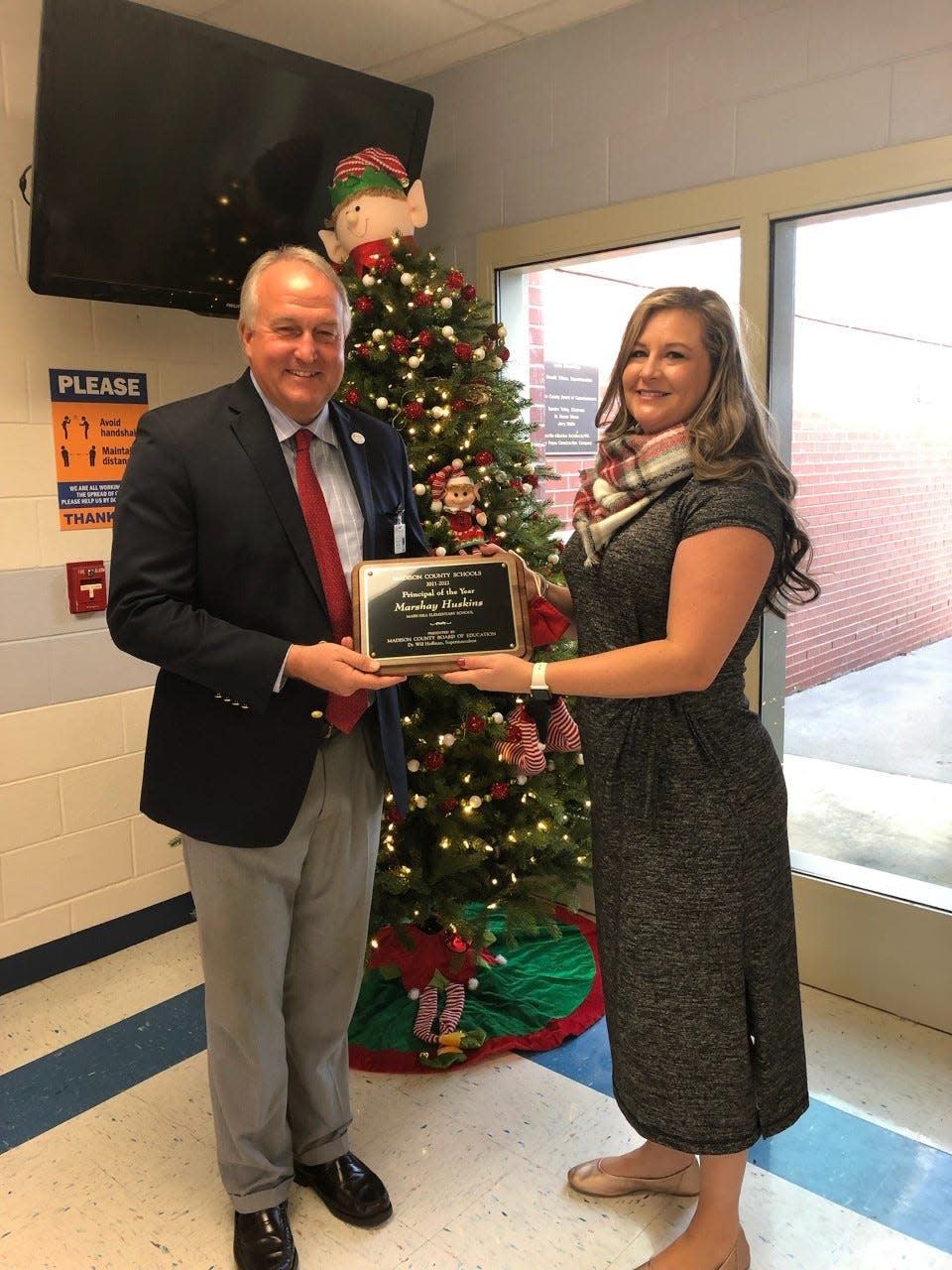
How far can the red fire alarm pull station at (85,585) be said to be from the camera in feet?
9.32

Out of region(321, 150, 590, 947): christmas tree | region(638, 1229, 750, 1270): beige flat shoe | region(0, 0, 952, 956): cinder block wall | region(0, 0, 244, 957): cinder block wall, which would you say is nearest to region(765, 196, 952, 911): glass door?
region(0, 0, 952, 956): cinder block wall

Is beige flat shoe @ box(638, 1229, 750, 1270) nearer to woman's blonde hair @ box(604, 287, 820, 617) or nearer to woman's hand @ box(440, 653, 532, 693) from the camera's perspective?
woman's hand @ box(440, 653, 532, 693)

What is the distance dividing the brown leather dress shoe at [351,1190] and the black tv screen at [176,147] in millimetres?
2215

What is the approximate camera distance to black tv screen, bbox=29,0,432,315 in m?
2.34

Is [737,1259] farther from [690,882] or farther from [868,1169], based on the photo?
[690,882]

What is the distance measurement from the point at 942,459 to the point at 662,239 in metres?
1.07


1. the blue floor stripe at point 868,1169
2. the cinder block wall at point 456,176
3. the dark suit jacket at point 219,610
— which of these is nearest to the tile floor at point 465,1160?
the blue floor stripe at point 868,1169

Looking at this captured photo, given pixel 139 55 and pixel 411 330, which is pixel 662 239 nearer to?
pixel 411 330

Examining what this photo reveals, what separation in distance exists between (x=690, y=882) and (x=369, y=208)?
2.01m

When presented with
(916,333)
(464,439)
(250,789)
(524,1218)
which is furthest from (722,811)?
(916,333)

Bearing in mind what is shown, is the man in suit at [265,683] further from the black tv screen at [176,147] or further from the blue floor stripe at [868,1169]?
the black tv screen at [176,147]

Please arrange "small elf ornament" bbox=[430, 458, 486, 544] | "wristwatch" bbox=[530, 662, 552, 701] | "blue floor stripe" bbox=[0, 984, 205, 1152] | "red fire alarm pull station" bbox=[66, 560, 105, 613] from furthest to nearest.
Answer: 1. "red fire alarm pull station" bbox=[66, 560, 105, 613]
2. "small elf ornament" bbox=[430, 458, 486, 544]
3. "blue floor stripe" bbox=[0, 984, 205, 1152]
4. "wristwatch" bbox=[530, 662, 552, 701]

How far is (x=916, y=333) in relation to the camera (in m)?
2.94

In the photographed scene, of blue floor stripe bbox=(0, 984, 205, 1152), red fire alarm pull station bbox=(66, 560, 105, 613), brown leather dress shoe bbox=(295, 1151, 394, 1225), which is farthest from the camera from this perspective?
red fire alarm pull station bbox=(66, 560, 105, 613)
